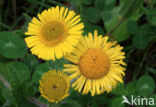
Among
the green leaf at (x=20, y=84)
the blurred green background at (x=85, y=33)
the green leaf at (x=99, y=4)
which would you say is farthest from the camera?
the green leaf at (x=99, y=4)

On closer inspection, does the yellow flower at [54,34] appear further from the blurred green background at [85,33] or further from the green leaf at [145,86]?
the green leaf at [145,86]

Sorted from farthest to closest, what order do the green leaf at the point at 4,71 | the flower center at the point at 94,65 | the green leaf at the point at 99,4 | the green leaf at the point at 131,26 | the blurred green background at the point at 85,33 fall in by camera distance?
the green leaf at the point at 99,4, the green leaf at the point at 131,26, the green leaf at the point at 4,71, the blurred green background at the point at 85,33, the flower center at the point at 94,65

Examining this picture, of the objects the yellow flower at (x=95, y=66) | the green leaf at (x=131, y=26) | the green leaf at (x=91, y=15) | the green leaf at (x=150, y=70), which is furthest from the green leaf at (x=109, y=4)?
the yellow flower at (x=95, y=66)

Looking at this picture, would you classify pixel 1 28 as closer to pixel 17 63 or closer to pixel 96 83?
pixel 17 63

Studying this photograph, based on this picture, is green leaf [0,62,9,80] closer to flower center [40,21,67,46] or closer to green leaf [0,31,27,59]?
green leaf [0,31,27,59]

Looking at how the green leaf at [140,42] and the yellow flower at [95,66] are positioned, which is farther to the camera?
the green leaf at [140,42]

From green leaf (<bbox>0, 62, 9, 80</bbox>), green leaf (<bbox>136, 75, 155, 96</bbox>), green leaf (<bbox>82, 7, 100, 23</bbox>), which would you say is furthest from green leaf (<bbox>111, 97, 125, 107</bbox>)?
green leaf (<bbox>0, 62, 9, 80</bbox>)

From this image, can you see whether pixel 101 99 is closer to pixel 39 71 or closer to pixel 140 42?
pixel 39 71

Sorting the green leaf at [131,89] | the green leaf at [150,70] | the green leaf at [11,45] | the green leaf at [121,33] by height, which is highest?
the green leaf at [121,33]
